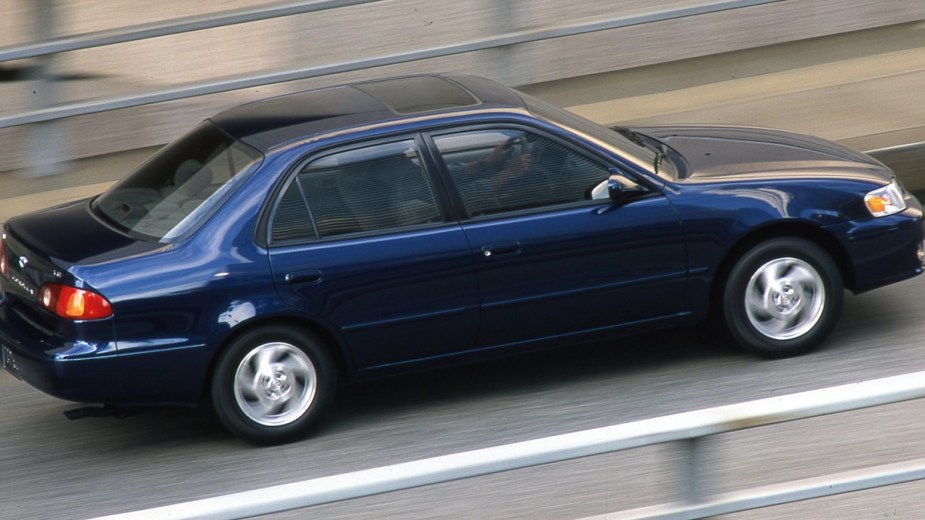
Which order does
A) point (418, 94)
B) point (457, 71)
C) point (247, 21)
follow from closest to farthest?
point (418, 94)
point (247, 21)
point (457, 71)

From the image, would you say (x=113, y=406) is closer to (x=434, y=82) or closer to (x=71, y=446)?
(x=71, y=446)

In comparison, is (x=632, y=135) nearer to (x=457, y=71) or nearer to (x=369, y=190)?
(x=369, y=190)

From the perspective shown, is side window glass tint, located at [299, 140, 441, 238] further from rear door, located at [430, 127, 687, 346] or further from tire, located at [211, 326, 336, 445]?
tire, located at [211, 326, 336, 445]

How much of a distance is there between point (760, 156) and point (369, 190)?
211 cm

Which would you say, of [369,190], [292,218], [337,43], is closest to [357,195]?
[369,190]

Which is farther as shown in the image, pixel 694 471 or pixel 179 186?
pixel 179 186

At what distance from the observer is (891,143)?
9.49m

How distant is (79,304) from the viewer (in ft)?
19.5

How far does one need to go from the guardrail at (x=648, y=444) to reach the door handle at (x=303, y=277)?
117 inches

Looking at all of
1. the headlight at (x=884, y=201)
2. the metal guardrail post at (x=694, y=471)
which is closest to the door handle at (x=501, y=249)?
the headlight at (x=884, y=201)

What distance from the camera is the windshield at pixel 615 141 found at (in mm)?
6637

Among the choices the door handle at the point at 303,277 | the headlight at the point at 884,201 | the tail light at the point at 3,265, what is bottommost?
the tail light at the point at 3,265

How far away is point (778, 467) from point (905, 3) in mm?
7143

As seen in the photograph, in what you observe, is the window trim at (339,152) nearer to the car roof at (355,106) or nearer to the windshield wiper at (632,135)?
the car roof at (355,106)
